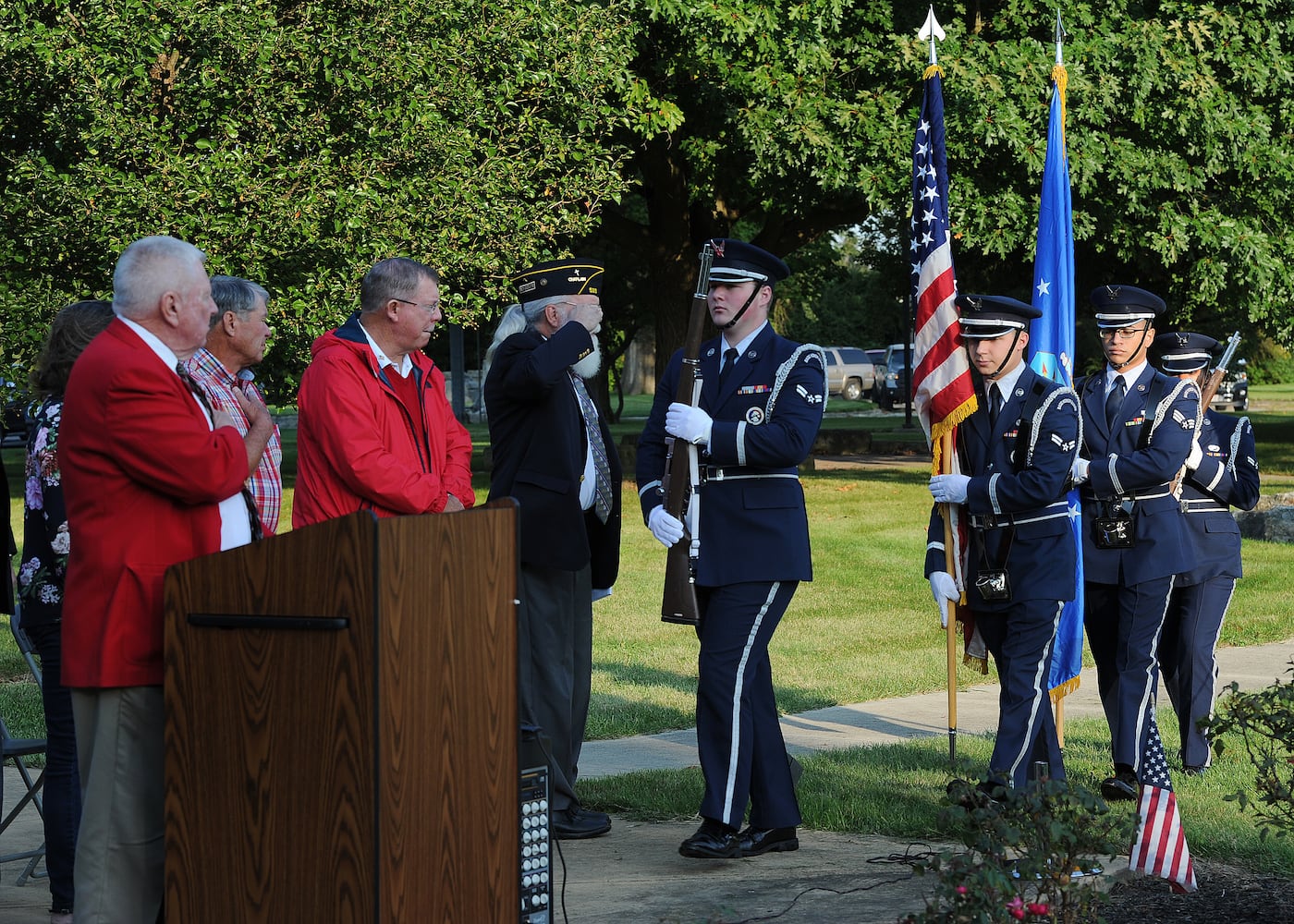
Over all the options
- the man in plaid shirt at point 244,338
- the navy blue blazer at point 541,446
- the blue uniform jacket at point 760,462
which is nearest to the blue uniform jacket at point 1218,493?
the blue uniform jacket at point 760,462

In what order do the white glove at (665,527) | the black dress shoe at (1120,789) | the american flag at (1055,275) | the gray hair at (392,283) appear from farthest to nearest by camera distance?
the american flag at (1055,275) < the black dress shoe at (1120,789) < the white glove at (665,527) < the gray hair at (392,283)

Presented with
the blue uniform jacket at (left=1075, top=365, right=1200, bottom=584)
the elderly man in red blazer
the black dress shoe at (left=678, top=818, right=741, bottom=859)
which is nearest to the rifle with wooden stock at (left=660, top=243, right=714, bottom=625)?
the black dress shoe at (left=678, top=818, right=741, bottom=859)

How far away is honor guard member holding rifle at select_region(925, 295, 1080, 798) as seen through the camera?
19.4 feet

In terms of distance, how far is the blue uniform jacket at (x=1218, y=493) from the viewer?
737 cm

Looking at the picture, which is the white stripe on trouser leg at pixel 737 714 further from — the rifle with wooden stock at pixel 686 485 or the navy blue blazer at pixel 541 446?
the navy blue blazer at pixel 541 446

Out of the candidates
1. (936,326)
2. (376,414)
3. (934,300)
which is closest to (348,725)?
(376,414)

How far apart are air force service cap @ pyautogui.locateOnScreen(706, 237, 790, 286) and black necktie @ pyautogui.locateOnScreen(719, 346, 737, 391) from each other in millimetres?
272

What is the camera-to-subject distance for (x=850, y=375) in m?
61.9

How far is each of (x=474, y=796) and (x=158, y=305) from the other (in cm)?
150

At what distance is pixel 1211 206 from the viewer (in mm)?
20469

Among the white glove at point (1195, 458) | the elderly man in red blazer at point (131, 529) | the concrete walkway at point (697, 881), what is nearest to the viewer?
the elderly man in red blazer at point (131, 529)

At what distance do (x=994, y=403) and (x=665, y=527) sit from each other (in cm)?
146

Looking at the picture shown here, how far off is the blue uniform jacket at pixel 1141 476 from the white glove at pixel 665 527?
2148 millimetres

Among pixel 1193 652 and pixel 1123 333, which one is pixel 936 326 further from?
pixel 1193 652
